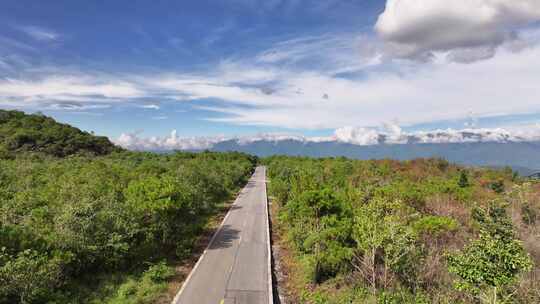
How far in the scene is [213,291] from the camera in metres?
15.4

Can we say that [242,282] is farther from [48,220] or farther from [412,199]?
[412,199]

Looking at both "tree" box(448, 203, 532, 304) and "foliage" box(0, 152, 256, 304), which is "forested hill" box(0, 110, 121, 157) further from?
"tree" box(448, 203, 532, 304)

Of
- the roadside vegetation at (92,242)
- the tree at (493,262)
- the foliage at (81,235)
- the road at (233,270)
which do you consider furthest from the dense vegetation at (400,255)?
the foliage at (81,235)

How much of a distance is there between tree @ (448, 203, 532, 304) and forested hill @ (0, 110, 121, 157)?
77.7 m

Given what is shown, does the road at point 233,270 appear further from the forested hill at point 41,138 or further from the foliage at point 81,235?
the forested hill at point 41,138

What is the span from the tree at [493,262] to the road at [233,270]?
9737 mm

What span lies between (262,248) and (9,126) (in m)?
99.3

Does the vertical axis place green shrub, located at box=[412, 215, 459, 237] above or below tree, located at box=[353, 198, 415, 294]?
below

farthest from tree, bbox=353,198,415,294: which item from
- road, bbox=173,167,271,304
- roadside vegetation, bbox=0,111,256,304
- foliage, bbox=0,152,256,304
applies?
foliage, bbox=0,152,256,304

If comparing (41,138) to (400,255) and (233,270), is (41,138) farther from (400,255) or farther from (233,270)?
(400,255)

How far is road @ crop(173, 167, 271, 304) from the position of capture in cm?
1492

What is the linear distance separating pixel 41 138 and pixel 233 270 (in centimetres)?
8585

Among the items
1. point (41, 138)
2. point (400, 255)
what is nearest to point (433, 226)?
point (400, 255)

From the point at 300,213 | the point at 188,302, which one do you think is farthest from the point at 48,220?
the point at 300,213
